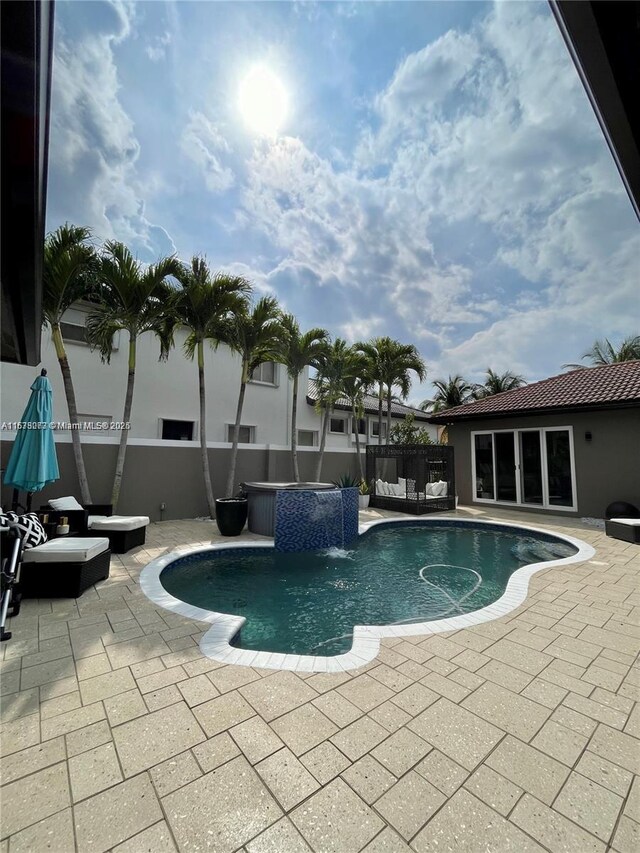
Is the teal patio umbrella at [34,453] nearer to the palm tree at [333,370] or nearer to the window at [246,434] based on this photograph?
the window at [246,434]

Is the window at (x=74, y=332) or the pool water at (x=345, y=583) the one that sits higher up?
the window at (x=74, y=332)

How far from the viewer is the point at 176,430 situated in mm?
12664

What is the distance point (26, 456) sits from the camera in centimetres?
541

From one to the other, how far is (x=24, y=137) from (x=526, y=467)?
44.3 ft

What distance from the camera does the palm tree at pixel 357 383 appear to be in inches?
558

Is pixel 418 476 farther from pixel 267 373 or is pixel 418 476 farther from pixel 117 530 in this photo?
pixel 117 530

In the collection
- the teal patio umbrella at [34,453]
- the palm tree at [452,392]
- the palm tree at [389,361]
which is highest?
the palm tree at [452,392]

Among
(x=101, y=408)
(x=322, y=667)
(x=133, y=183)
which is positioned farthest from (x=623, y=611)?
(x=101, y=408)

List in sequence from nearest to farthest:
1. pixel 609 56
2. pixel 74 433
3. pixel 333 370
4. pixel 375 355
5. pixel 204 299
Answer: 1. pixel 609 56
2. pixel 74 433
3. pixel 204 299
4. pixel 333 370
5. pixel 375 355

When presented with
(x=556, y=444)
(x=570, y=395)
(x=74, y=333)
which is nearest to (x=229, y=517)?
(x=74, y=333)

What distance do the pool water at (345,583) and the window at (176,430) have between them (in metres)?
6.58

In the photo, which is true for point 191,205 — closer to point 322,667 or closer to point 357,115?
point 357,115

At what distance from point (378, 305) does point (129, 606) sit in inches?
530

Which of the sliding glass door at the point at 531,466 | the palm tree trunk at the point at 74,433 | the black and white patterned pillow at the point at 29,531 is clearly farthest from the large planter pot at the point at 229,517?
the sliding glass door at the point at 531,466
